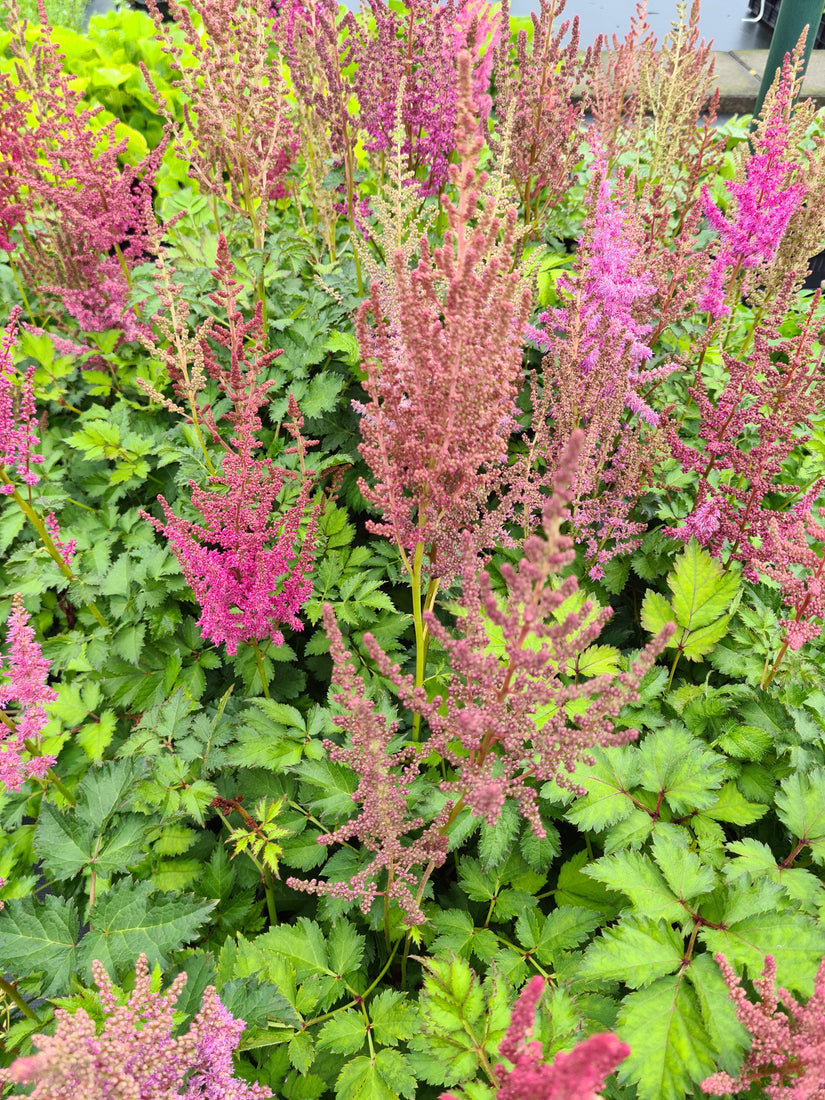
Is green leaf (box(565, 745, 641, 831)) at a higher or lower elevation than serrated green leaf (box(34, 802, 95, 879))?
higher

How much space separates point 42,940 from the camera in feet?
5.63

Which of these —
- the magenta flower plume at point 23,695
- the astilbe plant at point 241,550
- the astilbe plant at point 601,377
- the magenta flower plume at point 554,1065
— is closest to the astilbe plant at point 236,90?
the astilbe plant at point 241,550

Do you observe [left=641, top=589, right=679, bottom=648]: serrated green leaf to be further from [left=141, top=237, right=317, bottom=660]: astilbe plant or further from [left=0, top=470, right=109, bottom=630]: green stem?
[left=0, top=470, right=109, bottom=630]: green stem

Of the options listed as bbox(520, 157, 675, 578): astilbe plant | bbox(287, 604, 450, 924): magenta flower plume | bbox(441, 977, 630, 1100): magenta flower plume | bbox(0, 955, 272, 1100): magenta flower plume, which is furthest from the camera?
bbox(520, 157, 675, 578): astilbe plant

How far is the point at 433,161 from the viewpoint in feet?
11.3

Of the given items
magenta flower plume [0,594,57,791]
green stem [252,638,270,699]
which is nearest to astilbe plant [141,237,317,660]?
green stem [252,638,270,699]

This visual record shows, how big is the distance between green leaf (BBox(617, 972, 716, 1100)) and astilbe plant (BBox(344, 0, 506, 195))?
10.2 ft

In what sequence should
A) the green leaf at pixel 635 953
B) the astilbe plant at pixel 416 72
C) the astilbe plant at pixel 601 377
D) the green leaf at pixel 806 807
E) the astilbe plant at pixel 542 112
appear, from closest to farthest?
the green leaf at pixel 635 953 → the green leaf at pixel 806 807 → the astilbe plant at pixel 601 377 → the astilbe plant at pixel 416 72 → the astilbe plant at pixel 542 112

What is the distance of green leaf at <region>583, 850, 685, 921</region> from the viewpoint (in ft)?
5.38

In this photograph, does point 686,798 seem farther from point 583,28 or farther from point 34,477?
point 583,28

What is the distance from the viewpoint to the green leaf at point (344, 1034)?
1.65 metres

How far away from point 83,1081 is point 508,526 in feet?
→ 7.42

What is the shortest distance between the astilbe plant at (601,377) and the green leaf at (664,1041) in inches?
53.2

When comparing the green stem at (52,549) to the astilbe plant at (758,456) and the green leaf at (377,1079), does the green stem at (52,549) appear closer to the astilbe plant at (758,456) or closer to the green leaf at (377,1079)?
the green leaf at (377,1079)
